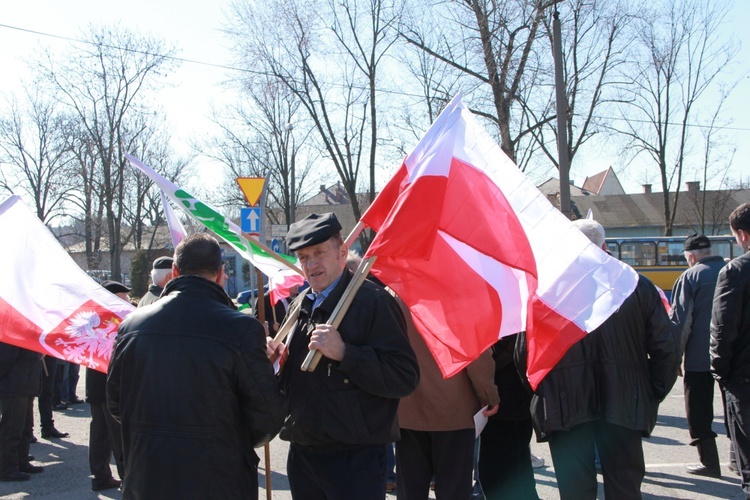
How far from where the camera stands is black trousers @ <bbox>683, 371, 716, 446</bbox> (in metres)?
6.02

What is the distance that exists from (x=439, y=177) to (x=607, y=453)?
1894 millimetres

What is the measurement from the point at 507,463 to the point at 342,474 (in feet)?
6.19

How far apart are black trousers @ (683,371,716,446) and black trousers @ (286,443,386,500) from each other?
4023 millimetres

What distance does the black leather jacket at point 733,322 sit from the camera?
453 cm

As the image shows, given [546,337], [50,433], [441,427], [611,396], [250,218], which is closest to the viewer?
[546,337]

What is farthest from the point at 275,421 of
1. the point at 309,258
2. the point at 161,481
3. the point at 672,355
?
the point at 672,355

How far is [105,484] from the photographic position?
6.11 metres

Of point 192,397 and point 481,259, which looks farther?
point 481,259

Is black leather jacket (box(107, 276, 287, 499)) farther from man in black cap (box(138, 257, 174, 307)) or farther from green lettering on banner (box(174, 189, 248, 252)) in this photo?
man in black cap (box(138, 257, 174, 307))

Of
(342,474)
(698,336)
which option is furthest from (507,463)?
(698,336)

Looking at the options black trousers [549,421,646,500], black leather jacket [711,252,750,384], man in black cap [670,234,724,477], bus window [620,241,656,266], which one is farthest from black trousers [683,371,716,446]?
bus window [620,241,656,266]

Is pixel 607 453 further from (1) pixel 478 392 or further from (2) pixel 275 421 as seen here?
(2) pixel 275 421

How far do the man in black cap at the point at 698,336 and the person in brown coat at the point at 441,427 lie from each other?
2.95 meters

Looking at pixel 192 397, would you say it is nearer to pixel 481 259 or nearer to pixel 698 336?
pixel 481 259
